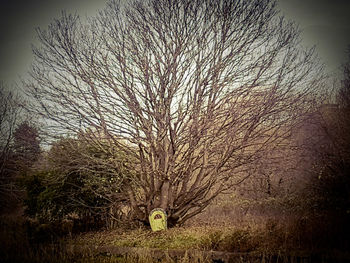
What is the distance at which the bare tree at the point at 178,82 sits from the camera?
316 inches

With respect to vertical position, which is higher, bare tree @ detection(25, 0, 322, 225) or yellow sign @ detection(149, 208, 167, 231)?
bare tree @ detection(25, 0, 322, 225)

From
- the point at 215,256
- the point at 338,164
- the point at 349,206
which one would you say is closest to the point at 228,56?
the point at 338,164

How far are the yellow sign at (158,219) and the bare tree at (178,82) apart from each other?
0.42 m

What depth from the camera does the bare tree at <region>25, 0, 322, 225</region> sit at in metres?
8.02

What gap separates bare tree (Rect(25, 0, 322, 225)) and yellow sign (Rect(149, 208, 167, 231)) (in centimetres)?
42

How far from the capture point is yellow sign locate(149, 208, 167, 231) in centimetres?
778

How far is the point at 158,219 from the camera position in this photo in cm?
781

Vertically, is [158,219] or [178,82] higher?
[178,82]

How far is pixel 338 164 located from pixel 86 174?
7.18 m

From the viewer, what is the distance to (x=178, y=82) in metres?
8.16

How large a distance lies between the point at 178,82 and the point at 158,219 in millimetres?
3993

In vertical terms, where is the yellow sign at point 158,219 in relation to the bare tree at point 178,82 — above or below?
below

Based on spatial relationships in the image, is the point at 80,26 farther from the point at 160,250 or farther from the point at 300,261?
the point at 300,261

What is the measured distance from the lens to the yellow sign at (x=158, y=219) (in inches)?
306
